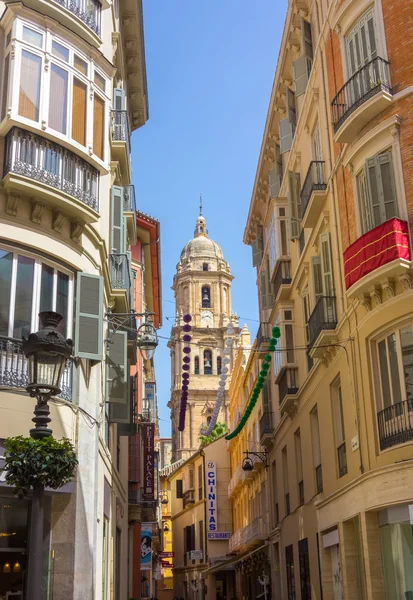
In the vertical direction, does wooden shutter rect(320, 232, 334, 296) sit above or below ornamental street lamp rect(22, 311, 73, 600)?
above

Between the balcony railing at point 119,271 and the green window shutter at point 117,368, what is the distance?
115 centimetres

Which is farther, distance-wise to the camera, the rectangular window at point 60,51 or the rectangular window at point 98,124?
the rectangular window at point 98,124

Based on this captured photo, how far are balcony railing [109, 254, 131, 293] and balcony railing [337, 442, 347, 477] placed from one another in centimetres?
632

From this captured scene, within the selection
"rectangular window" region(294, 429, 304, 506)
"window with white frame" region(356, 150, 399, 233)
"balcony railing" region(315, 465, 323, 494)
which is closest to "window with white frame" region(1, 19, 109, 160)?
"window with white frame" region(356, 150, 399, 233)

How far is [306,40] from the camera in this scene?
76.9ft

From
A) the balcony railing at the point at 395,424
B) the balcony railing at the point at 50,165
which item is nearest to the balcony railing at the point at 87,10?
the balcony railing at the point at 50,165

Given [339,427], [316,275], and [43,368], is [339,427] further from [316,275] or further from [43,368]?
[43,368]

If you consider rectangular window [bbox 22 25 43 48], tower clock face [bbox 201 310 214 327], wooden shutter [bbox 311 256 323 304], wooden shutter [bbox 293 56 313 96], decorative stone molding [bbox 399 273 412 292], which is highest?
tower clock face [bbox 201 310 214 327]

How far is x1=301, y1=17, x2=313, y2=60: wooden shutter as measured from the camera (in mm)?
23375

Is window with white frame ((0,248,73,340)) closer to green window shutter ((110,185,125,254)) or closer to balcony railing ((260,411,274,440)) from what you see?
green window shutter ((110,185,125,254))

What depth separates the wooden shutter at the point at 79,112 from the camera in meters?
15.2

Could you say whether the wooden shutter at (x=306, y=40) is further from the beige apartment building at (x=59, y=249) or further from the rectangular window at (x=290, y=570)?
the rectangular window at (x=290, y=570)

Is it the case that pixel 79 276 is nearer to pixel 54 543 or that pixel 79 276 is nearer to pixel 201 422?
pixel 54 543

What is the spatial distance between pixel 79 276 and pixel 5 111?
319 centimetres
